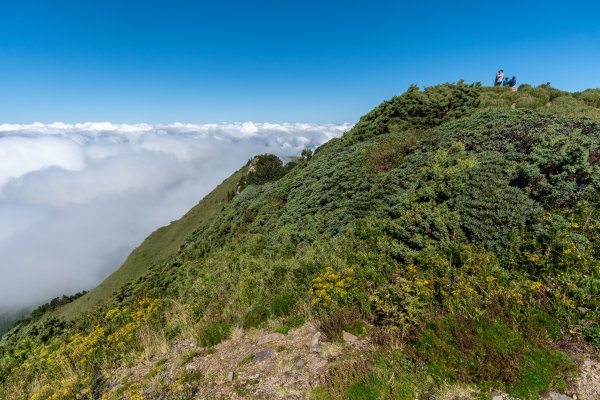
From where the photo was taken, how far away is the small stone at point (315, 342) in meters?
6.42

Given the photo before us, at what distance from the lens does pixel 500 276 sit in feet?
23.2

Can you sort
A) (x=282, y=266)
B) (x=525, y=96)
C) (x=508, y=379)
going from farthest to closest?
(x=525, y=96) < (x=282, y=266) < (x=508, y=379)

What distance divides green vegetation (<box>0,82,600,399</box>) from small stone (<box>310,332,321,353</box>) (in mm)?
238

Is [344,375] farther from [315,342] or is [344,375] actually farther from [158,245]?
[158,245]

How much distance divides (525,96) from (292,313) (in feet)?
110

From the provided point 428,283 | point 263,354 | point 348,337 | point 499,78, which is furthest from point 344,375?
point 499,78

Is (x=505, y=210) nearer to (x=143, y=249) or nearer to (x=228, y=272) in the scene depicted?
(x=228, y=272)

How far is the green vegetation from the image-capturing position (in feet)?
17.1

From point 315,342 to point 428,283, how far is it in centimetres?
307

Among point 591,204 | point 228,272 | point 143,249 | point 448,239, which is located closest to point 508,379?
point 448,239

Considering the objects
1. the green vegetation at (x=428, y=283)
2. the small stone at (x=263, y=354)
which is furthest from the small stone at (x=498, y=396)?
the small stone at (x=263, y=354)

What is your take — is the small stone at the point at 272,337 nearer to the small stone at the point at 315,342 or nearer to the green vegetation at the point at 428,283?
the green vegetation at the point at 428,283

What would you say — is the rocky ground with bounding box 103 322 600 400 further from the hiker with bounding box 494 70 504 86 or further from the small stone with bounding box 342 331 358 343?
A: the hiker with bounding box 494 70 504 86

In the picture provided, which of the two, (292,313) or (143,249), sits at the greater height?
(292,313)
